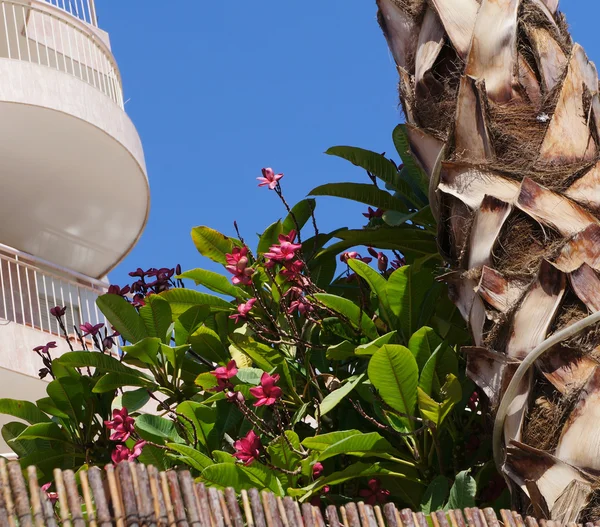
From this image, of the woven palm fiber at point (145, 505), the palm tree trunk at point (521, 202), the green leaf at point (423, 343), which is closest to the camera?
the woven palm fiber at point (145, 505)

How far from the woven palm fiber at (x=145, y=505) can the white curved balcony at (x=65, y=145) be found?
8.01m

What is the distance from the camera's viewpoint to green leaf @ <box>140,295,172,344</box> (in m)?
4.68

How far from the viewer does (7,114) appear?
10008mm

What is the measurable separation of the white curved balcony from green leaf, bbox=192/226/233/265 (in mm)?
5615

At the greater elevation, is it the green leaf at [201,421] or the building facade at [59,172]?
the building facade at [59,172]

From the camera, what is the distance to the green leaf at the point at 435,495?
370cm

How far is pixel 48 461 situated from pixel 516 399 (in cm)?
259

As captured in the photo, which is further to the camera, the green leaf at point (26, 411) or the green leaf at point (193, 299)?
the green leaf at point (26, 411)

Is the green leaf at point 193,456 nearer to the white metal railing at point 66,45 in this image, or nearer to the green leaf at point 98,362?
the green leaf at point 98,362

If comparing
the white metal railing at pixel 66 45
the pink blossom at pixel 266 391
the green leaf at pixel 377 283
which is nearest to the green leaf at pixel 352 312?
the green leaf at pixel 377 283

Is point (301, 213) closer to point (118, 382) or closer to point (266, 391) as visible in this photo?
point (118, 382)

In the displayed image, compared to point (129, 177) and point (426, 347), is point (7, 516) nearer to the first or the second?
point (426, 347)

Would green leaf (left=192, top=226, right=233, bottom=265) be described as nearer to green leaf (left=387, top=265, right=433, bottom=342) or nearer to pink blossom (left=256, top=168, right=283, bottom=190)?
pink blossom (left=256, top=168, right=283, bottom=190)

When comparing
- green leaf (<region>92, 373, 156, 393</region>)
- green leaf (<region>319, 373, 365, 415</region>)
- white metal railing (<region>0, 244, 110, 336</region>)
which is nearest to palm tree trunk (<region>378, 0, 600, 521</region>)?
green leaf (<region>319, 373, 365, 415</region>)
